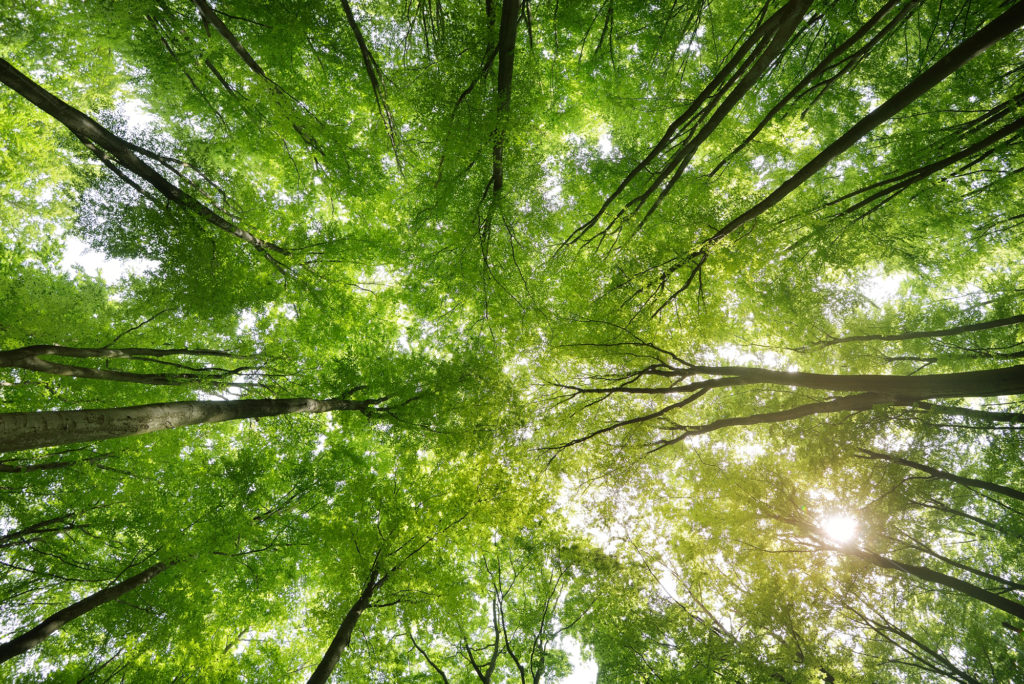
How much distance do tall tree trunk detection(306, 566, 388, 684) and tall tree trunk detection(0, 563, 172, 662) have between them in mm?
3606

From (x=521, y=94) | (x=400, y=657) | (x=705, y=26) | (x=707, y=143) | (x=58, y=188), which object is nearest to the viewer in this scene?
(x=521, y=94)

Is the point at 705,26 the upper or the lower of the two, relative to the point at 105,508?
upper

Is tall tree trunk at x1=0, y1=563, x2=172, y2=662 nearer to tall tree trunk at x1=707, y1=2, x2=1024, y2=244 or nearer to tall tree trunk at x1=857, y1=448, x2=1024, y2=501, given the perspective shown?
tall tree trunk at x1=707, y1=2, x2=1024, y2=244

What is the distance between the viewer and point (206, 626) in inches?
298

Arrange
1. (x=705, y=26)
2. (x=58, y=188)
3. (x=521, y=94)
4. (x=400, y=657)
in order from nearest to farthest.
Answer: (x=521, y=94) → (x=58, y=188) → (x=705, y=26) → (x=400, y=657)

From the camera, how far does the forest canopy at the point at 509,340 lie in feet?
18.7

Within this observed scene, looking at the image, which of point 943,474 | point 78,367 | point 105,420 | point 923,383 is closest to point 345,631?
point 105,420

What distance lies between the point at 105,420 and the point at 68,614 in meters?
5.27

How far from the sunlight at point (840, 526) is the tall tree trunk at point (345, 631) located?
320 inches

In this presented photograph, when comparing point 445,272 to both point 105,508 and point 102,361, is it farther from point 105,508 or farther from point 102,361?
point 105,508

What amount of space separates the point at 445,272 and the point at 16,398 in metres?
7.79

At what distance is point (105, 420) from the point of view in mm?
3598

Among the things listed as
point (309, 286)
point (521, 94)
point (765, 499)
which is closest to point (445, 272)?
point (309, 286)

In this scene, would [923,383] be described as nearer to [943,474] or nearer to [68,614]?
[943,474]
